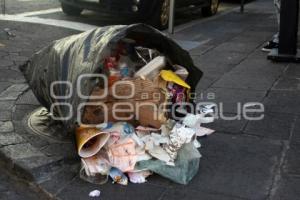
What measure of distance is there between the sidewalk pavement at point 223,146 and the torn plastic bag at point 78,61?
0.39 m

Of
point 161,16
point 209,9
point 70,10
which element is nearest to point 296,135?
point 161,16

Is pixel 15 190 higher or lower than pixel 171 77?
lower

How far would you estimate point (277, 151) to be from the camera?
14.1 feet

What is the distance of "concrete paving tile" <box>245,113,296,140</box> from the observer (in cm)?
462

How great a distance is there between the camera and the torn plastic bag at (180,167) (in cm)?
381

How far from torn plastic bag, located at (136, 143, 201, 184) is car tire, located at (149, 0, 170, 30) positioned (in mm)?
6305

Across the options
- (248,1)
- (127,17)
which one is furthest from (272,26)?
(248,1)

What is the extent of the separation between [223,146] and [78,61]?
1.42 m

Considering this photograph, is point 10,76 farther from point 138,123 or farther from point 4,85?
point 138,123

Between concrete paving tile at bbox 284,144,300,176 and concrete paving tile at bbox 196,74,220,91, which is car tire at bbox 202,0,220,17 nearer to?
concrete paving tile at bbox 196,74,220,91

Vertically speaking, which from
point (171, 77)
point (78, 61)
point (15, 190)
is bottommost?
point (15, 190)

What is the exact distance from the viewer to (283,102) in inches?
217

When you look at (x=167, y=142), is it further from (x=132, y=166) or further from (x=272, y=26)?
(x=272, y=26)

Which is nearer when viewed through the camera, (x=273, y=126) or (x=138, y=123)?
(x=138, y=123)
